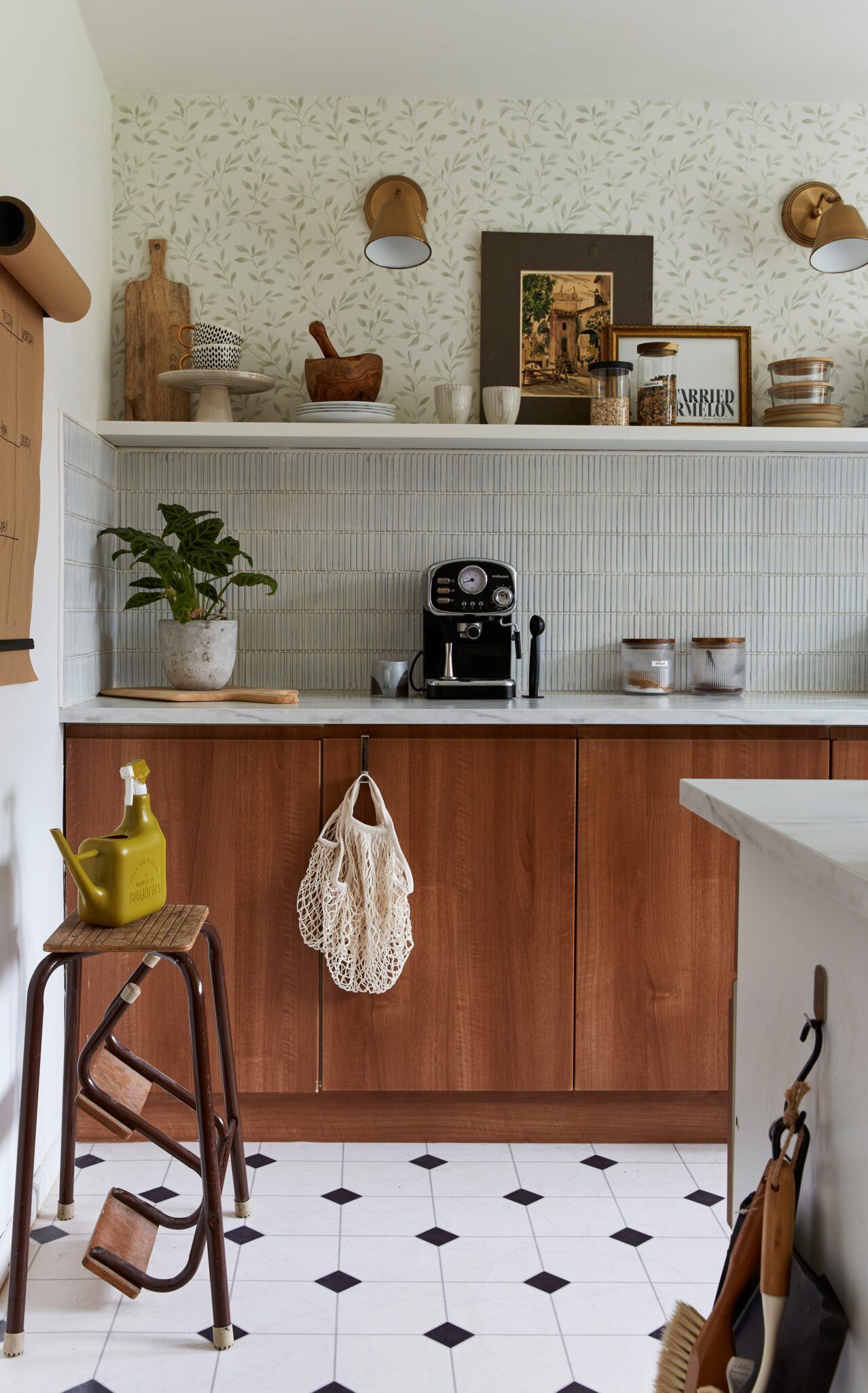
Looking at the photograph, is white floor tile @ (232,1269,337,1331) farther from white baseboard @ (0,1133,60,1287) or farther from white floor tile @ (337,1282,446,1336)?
white baseboard @ (0,1133,60,1287)

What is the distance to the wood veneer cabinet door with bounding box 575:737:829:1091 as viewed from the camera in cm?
252

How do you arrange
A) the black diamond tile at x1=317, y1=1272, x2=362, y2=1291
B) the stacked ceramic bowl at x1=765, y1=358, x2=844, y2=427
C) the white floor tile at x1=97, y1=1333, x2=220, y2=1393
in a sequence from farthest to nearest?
1. the stacked ceramic bowl at x1=765, y1=358, x2=844, y2=427
2. the black diamond tile at x1=317, y1=1272, x2=362, y2=1291
3. the white floor tile at x1=97, y1=1333, x2=220, y2=1393

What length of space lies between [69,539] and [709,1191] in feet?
6.31

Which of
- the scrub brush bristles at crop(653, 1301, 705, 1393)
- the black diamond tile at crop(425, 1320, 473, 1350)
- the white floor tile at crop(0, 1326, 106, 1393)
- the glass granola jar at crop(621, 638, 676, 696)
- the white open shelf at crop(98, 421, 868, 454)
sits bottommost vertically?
the white floor tile at crop(0, 1326, 106, 1393)

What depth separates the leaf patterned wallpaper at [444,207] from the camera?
119 inches

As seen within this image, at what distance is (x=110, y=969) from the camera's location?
2490mm

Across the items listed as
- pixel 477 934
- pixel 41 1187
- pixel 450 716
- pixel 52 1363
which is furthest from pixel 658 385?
pixel 52 1363

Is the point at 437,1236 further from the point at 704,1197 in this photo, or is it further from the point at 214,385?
the point at 214,385

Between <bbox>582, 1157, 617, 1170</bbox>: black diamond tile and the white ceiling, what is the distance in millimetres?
2523

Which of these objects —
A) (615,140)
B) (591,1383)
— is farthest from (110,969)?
(615,140)

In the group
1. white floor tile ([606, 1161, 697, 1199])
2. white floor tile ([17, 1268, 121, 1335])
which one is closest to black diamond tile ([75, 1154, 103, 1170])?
white floor tile ([17, 1268, 121, 1335])

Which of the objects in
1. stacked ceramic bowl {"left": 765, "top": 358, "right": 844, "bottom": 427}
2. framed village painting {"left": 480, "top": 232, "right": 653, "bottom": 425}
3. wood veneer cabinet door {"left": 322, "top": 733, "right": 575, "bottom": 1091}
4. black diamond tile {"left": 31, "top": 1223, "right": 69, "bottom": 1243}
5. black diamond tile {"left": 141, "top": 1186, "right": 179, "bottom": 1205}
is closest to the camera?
black diamond tile {"left": 31, "top": 1223, "right": 69, "bottom": 1243}

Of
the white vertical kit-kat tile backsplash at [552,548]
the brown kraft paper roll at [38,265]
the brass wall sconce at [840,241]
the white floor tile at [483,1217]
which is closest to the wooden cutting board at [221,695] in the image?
the white vertical kit-kat tile backsplash at [552,548]

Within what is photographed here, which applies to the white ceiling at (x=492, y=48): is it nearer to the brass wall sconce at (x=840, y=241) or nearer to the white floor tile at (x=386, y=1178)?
the brass wall sconce at (x=840, y=241)
